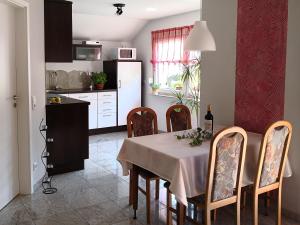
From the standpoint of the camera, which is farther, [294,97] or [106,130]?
[106,130]

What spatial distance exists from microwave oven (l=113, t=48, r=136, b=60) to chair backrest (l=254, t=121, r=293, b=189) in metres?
4.96

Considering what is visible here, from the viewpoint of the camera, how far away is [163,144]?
2.96 meters

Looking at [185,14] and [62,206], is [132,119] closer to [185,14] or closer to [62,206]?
[62,206]

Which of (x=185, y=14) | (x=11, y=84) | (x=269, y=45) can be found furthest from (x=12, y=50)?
(x=185, y=14)

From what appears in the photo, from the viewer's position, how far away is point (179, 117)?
3871 mm

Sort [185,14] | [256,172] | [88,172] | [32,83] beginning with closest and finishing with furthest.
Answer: [256,172]
[32,83]
[88,172]
[185,14]

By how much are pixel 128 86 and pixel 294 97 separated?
4.69 m

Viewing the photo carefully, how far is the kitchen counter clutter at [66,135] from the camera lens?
172 inches

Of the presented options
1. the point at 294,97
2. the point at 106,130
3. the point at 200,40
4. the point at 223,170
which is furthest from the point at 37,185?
the point at 106,130

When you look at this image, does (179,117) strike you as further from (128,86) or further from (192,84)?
(128,86)

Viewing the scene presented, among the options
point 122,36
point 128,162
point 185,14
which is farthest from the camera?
point 122,36

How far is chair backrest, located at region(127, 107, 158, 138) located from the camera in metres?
3.55

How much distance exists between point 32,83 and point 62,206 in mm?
1422

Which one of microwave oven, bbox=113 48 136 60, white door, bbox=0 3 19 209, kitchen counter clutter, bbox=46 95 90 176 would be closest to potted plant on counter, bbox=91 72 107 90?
microwave oven, bbox=113 48 136 60
